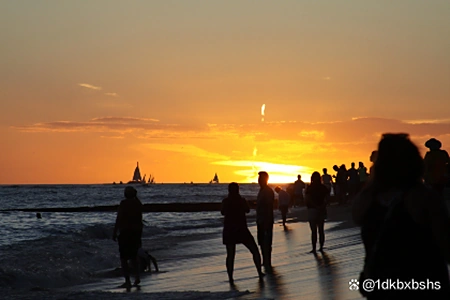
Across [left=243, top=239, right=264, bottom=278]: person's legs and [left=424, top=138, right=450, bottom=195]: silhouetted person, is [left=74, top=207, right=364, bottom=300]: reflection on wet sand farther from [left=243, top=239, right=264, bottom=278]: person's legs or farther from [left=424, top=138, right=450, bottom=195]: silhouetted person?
[left=424, top=138, right=450, bottom=195]: silhouetted person

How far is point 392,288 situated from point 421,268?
8.3 inches

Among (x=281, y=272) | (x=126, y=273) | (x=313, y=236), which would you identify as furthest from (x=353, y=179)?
(x=126, y=273)

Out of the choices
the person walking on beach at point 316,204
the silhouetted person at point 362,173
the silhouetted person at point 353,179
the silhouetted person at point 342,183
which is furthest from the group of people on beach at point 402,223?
the silhouetted person at point 342,183

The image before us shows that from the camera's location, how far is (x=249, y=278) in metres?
12.8

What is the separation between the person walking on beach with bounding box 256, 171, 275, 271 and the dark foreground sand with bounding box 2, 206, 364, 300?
323 millimetres

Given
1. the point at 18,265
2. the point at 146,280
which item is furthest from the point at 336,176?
the point at 146,280

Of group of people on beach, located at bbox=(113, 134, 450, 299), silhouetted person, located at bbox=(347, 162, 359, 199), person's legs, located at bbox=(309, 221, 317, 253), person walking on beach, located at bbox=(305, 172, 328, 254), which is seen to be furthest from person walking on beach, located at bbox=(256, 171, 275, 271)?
silhouetted person, located at bbox=(347, 162, 359, 199)

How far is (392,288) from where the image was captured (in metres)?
4.30

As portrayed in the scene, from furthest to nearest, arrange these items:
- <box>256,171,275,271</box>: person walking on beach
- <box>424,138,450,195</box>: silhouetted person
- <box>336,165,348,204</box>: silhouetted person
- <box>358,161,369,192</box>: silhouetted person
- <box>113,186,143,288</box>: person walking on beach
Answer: <box>336,165,348,204</box>: silhouetted person < <box>358,161,369,192</box>: silhouetted person < <box>256,171,275,271</box>: person walking on beach < <box>113,186,143,288</box>: person walking on beach < <box>424,138,450,195</box>: silhouetted person

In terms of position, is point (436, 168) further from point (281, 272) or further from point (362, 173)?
point (362, 173)

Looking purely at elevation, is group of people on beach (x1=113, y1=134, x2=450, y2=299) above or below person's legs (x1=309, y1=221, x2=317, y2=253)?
above

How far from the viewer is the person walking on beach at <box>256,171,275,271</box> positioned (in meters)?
14.0

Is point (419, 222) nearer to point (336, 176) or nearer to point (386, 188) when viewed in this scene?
point (386, 188)

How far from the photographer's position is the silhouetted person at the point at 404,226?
14.1ft
